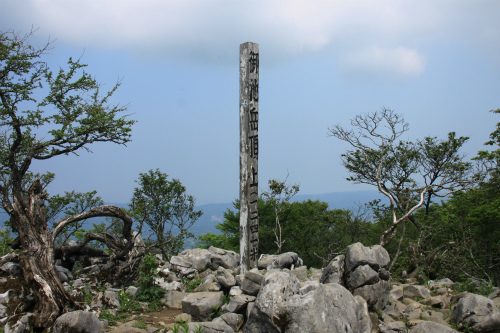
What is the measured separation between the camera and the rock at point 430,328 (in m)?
7.55

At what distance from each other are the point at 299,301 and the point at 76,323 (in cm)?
379

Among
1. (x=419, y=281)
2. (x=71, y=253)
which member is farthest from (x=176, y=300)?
(x=419, y=281)

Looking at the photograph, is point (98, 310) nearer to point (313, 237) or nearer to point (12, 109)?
point (12, 109)

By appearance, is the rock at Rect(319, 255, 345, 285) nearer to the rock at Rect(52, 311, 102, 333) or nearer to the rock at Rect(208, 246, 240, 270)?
the rock at Rect(208, 246, 240, 270)

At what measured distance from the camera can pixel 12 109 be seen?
1209cm

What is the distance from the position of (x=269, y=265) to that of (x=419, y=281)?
4477 millimetres

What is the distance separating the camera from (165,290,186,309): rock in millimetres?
9231

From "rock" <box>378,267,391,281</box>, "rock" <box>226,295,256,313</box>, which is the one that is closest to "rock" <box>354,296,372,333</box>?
"rock" <box>378,267,391,281</box>

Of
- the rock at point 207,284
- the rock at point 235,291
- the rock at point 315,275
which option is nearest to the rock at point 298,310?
the rock at point 235,291

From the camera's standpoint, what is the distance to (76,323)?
7207 millimetres

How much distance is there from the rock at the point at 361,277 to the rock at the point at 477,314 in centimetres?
170

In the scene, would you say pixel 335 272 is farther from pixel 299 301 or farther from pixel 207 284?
pixel 207 284

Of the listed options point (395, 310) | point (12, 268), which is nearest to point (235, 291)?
point (395, 310)

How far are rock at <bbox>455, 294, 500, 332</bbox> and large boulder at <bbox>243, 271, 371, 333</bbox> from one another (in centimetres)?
236
